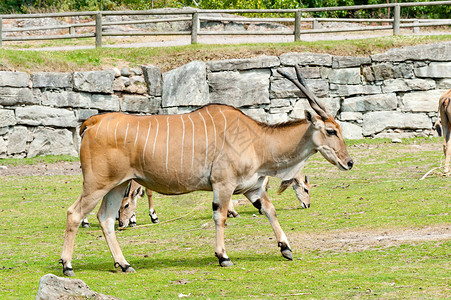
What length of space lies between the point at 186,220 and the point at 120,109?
7813 millimetres

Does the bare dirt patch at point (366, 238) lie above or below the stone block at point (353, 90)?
below

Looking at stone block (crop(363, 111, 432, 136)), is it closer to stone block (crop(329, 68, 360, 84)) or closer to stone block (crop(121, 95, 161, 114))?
stone block (crop(329, 68, 360, 84))

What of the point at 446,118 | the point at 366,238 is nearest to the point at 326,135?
the point at 366,238

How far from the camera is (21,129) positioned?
54.6ft

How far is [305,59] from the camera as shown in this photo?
18234mm

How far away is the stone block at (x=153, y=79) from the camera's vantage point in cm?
1775

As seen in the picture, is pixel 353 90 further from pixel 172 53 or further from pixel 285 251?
pixel 285 251

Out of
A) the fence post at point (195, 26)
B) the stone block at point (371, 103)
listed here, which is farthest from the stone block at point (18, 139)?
the stone block at point (371, 103)

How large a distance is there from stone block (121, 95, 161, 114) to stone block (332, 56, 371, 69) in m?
4.41

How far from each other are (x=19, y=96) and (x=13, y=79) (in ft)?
1.27

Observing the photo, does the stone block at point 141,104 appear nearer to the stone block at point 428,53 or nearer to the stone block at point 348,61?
the stone block at point 348,61

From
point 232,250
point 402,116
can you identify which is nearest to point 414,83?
point 402,116

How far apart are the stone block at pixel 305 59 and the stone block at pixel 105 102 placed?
4.08 metres

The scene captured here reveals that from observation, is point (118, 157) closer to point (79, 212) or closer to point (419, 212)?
point (79, 212)
